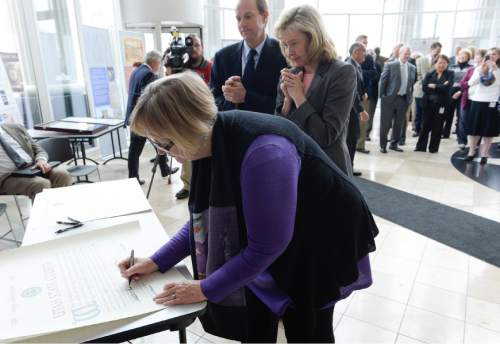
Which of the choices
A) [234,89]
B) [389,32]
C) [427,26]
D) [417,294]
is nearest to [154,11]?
[234,89]

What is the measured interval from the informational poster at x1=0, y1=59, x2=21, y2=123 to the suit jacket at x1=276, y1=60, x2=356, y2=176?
11.4ft

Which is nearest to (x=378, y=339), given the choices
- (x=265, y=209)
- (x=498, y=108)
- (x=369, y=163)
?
(x=265, y=209)

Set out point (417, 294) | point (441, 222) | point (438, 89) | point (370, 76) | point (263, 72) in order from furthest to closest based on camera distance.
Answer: point (370, 76) → point (438, 89) → point (441, 222) → point (417, 294) → point (263, 72)

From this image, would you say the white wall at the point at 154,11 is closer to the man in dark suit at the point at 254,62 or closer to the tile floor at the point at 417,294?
the tile floor at the point at 417,294

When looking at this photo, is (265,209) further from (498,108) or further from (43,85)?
(498,108)

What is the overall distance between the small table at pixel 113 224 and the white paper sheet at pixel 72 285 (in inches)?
0.7

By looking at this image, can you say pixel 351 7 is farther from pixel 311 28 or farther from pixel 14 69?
pixel 311 28

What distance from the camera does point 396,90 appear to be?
17.0 ft

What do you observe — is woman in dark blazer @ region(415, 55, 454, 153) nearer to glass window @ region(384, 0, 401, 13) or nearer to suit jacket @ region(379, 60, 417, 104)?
suit jacket @ region(379, 60, 417, 104)

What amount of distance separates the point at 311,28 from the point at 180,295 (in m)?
1.10

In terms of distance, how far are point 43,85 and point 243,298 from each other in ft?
14.8

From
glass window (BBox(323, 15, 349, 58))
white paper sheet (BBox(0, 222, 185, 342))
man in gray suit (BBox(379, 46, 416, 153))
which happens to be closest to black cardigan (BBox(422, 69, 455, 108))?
man in gray suit (BBox(379, 46, 416, 153))

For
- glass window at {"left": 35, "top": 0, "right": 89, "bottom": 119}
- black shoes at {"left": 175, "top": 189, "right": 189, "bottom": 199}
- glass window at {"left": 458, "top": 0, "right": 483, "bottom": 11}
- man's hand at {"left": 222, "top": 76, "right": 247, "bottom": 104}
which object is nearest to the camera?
man's hand at {"left": 222, "top": 76, "right": 247, "bottom": 104}

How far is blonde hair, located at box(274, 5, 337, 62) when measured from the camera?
1.44m
